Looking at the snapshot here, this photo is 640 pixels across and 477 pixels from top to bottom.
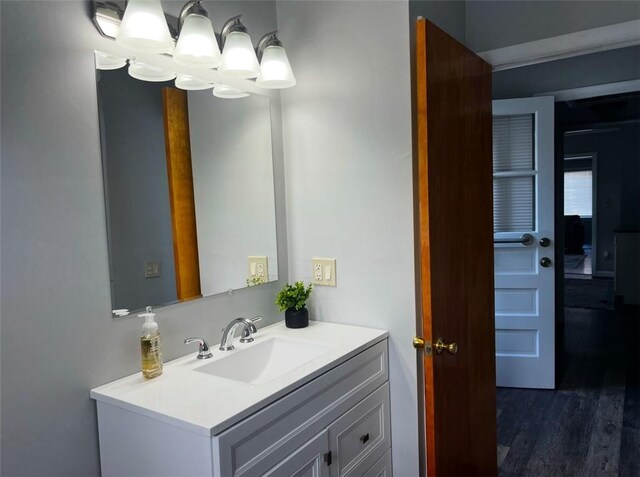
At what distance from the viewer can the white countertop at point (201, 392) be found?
3.58 feet

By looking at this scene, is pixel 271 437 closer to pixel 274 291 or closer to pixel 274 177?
pixel 274 291

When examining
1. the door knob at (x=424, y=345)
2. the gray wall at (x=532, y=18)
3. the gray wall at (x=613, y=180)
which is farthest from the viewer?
the gray wall at (x=613, y=180)

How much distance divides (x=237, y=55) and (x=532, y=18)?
134cm

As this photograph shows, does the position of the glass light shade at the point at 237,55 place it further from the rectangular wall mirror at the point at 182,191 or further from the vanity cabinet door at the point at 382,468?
the vanity cabinet door at the point at 382,468

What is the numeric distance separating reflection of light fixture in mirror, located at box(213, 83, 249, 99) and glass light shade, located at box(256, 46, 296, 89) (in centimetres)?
12

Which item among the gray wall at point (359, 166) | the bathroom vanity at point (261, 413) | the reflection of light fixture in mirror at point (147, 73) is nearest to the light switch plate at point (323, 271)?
the gray wall at point (359, 166)

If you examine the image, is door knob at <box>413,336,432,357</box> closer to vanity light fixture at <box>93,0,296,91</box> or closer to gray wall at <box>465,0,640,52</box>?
vanity light fixture at <box>93,0,296,91</box>

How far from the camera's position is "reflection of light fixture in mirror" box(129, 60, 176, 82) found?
55.5 inches

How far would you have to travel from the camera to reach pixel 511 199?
3.14m

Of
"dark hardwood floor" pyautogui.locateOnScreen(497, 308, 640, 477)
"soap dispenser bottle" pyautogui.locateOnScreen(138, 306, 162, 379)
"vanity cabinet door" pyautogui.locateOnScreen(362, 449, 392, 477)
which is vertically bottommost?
"dark hardwood floor" pyautogui.locateOnScreen(497, 308, 640, 477)

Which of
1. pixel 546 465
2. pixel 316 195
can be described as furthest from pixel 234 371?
pixel 546 465

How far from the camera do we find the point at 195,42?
1427mm

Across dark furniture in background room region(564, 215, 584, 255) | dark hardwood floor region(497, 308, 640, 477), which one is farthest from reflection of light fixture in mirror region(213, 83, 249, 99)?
dark furniture in background room region(564, 215, 584, 255)

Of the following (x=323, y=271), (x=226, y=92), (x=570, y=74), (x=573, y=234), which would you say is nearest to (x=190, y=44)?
(x=226, y=92)
